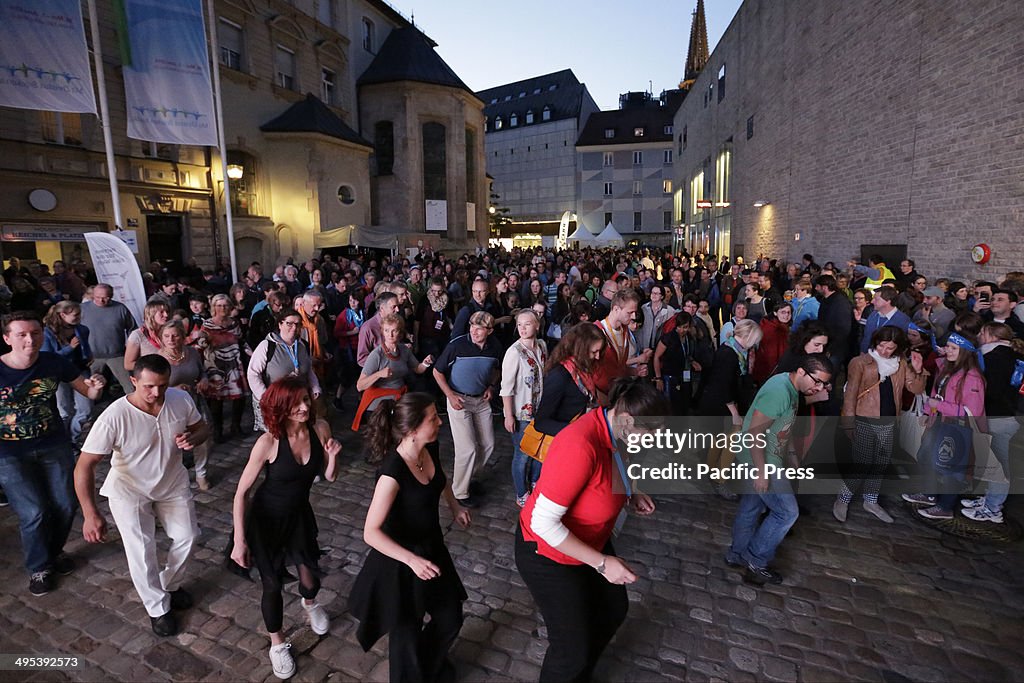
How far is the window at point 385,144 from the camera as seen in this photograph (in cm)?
3127

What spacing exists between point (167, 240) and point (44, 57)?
30.8 feet

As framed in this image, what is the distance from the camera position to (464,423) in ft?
16.7

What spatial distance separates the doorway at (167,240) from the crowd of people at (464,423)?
12.0 meters

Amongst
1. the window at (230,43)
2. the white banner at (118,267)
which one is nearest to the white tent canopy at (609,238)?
the window at (230,43)

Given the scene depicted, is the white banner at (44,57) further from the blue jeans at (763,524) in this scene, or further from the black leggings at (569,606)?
the blue jeans at (763,524)

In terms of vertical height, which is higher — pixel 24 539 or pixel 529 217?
pixel 529 217

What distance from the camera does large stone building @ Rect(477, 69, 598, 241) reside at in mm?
59656

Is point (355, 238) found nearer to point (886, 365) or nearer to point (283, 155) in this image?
point (283, 155)

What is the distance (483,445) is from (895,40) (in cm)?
1340

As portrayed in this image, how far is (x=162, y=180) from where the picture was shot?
60.4 feet

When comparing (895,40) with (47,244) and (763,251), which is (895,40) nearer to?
(763,251)

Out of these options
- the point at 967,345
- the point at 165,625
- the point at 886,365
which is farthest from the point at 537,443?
the point at 967,345

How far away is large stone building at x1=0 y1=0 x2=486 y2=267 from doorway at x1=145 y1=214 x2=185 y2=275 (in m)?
0.05

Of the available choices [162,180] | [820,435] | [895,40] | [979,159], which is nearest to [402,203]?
[162,180]
